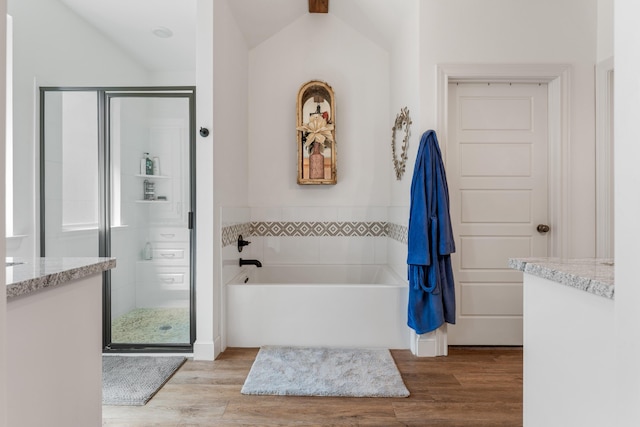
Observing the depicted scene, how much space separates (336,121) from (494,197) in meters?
1.55

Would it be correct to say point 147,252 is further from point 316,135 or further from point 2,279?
point 2,279

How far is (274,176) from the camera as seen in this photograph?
355 centimetres

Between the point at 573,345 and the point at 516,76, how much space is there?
217 cm

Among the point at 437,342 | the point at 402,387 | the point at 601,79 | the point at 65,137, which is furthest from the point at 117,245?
the point at 601,79

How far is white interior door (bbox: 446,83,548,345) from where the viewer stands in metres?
2.74

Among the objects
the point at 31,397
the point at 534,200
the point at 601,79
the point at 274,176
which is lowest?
the point at 31,397

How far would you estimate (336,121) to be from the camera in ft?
11.6

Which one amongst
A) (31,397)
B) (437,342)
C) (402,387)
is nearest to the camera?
(31,397)

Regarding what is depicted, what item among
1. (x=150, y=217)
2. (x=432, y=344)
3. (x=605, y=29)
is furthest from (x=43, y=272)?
(x=605, y=29)

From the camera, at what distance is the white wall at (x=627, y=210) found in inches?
29.2

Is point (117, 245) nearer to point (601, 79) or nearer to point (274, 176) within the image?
point (274, 176)

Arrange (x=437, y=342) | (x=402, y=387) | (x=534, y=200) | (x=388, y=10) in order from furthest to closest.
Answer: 1. (x=388, y=10)
2. (x=534, y=200)
3. (x=437, y=342)
4. (x=402, y=387)

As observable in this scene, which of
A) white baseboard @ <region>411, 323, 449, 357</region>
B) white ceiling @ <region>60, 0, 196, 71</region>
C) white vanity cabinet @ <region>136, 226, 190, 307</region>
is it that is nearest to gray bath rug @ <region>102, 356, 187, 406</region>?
white vanity cabinet @ <region>136, 226, 190, 307</region>

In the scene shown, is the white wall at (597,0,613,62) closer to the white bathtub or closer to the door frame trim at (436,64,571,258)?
the door frame trim at (436,64,571,258)
